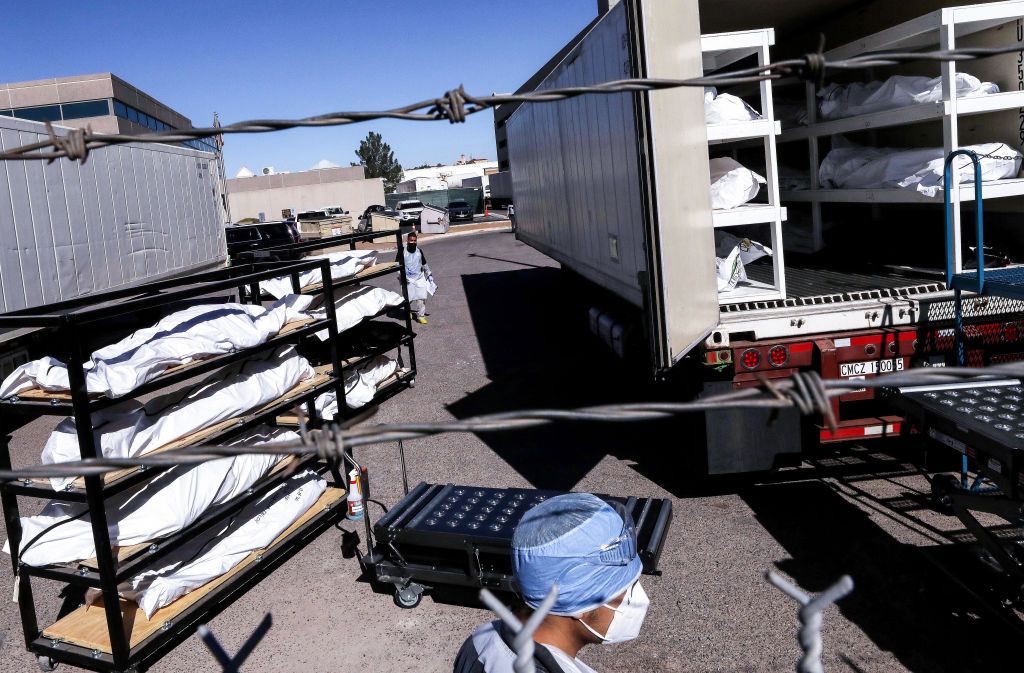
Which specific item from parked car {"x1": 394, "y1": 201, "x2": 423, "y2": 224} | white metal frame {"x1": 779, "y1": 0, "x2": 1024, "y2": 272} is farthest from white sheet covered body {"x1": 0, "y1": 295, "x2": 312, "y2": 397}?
parked car {"x1": 394, "y1": 201, "x2": 423, "y2": 224}

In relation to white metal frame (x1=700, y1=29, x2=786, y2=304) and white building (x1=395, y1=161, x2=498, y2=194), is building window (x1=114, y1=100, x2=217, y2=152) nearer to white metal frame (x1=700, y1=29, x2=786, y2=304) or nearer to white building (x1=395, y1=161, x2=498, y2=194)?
white metal frame (x1=700, y1=29, x2=786, y2=304)

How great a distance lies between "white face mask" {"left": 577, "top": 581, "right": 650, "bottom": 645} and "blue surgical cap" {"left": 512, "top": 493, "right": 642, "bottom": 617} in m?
0.12

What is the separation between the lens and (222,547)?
5770mm

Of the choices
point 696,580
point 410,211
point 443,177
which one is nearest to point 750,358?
point 696,580

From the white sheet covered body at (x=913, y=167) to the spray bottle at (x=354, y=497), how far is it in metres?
5.06

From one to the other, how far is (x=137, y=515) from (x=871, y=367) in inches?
197

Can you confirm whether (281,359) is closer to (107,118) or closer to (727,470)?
(727,470)

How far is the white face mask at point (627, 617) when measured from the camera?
2.49 meters

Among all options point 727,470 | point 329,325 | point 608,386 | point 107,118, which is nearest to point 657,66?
point 727,470

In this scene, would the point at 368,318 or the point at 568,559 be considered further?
the point at 368,318

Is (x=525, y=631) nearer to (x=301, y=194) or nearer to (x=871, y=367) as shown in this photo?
(x=871, y=367)

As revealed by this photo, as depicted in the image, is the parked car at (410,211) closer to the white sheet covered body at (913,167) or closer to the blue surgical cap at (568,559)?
the white sheet covered body at (913,167)

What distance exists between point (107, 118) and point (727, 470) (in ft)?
147

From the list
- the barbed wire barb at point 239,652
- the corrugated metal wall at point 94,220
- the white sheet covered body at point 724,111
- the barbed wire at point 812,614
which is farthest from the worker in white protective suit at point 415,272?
the barbed wire at point 812,614
